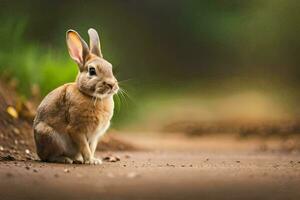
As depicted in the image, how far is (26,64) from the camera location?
12.2 metres

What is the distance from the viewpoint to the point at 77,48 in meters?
8.18

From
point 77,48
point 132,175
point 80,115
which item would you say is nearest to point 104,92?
point 80,115

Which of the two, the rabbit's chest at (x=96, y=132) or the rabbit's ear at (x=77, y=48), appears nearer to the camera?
the rabbit's chest at (x=96, y=132)

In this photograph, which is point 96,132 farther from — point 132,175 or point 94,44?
point 132,175

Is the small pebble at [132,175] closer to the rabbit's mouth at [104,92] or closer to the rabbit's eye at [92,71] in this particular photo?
the rabbit's mouth at [104,92]

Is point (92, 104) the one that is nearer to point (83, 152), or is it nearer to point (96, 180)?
point (83, 152)

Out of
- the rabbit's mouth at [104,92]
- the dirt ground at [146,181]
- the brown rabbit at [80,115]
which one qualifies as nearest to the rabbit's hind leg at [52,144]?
the brown rabbit at [80,115]

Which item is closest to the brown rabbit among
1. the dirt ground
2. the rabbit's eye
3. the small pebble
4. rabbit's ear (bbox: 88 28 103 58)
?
the rabbit's eye

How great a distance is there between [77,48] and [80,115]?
34.7 inches

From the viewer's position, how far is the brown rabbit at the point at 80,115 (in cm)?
774

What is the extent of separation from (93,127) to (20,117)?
310 cm

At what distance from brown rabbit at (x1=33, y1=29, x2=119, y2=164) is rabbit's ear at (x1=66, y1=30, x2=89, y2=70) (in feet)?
0.04

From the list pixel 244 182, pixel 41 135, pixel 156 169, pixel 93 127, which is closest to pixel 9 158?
pixel 41 135

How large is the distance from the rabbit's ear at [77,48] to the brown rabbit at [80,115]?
1 cm
